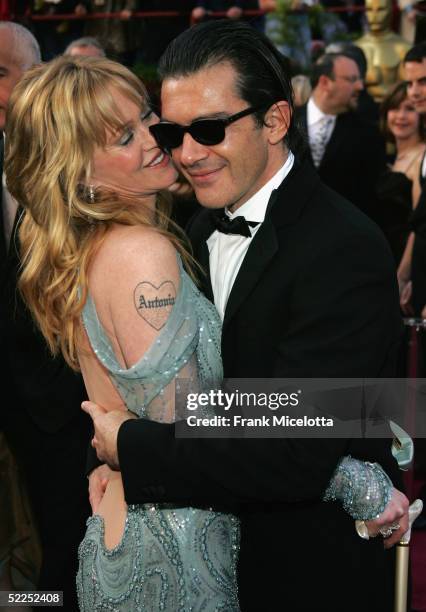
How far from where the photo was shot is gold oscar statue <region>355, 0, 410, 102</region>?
913cm

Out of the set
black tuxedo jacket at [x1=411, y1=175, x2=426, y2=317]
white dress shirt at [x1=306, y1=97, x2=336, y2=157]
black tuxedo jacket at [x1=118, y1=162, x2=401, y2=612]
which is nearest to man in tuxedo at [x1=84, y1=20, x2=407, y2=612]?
black tuxedo jacket at [x1=118, y1=162, x2=401, y2=612]

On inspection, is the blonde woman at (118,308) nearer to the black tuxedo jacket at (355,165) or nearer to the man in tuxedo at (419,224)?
the man in tuxedo at (419,224)

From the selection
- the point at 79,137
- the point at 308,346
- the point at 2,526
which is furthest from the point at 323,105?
the point at 308,346

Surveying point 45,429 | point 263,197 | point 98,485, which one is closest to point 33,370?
point 45,429

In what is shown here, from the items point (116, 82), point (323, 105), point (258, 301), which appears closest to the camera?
point (258, 301)

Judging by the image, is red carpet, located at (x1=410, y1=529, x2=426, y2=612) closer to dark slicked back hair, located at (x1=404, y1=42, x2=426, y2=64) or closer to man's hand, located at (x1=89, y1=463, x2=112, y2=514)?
man's hand, located at (x1=89, y1=463, x2=112, y2=514)

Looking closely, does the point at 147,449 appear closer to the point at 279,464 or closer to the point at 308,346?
the point at 279,464

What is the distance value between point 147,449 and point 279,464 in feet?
1.04

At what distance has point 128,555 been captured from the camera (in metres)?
2.38

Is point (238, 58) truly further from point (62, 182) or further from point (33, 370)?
point (33, 370)

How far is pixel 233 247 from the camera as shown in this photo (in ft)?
8.61

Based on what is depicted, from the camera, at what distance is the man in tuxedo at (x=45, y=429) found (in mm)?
3525

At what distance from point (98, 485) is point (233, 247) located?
774 mm

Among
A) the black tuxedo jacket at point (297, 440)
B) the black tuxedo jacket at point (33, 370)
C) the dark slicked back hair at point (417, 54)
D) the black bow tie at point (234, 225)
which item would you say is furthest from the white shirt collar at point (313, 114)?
the black tuxedo jacket at point (297, 440)
